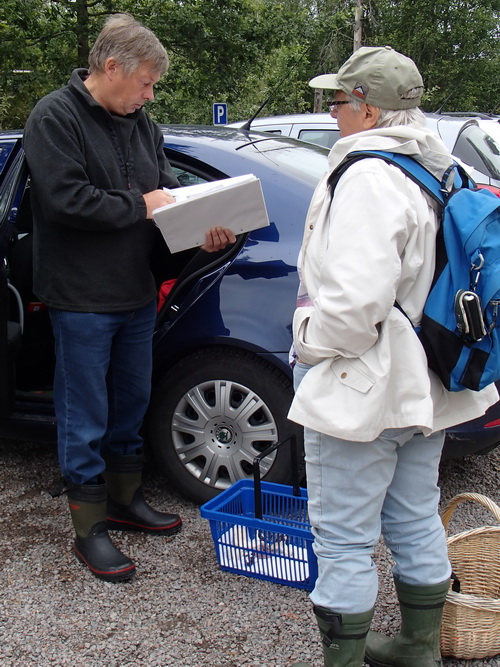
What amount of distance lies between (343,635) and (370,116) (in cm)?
138

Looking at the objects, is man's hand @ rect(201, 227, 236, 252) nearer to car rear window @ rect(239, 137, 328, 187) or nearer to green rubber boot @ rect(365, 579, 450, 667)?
car rear window @ rect(239, 137, 328, 187)

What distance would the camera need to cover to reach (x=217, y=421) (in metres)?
3.11

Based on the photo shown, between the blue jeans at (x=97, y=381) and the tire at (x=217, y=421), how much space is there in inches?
7.9

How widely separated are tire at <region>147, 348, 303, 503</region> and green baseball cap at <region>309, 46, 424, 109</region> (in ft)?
4.27

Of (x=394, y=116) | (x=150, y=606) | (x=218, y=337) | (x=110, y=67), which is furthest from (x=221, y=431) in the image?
(x=394, y=116)

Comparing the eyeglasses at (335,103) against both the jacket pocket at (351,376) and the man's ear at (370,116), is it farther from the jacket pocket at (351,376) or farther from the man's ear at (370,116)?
the jacket pocket at (351,376)

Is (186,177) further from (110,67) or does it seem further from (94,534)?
(94,534)

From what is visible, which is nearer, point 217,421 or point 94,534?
point 94,534

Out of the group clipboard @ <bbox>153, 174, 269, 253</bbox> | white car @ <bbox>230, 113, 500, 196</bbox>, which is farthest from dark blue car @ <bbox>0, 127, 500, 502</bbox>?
white car @ <bbox>230, 113, 500, 196</bbox>

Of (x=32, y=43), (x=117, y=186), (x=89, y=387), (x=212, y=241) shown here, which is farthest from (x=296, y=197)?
(x=32, y=43)

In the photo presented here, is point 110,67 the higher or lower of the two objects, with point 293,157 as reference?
higher

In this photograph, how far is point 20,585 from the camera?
9.10ft

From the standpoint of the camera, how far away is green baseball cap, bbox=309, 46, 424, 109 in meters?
1.95

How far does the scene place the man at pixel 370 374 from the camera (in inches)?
70.5
